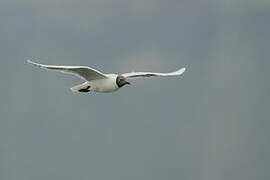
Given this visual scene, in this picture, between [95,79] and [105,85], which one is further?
[95,79]

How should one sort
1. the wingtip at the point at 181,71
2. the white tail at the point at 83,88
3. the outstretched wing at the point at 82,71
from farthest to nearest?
the wingtip at the point at 181,71
the white tail at the point at 83,88
the outstretched wing at the point at 82,71

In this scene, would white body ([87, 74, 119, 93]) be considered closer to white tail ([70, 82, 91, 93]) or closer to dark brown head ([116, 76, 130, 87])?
dark brown head ([116, 76, 130, 87])

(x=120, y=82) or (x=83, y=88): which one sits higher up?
(x=83, y=88)

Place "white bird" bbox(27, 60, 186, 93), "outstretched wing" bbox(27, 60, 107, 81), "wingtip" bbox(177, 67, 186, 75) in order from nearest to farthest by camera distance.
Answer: "outstretched wing" bbox(27, 60, 107, 81), "white bird" bbox(27, 60, 186, 93), "wingtip" bbox(177, 67, 186, 75)

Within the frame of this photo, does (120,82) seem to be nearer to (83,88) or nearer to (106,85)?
(106,85)

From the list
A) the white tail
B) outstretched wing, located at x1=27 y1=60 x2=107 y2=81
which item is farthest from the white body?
the white tail

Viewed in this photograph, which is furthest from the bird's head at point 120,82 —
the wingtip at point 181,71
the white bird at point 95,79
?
the wingtip at point 181,71

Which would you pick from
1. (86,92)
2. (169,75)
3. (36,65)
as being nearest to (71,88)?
(86,92)

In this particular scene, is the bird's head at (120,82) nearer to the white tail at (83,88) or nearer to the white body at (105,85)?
the white body at (105,85)

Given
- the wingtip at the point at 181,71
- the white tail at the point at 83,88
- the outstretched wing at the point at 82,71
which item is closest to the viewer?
the outstretched wing at the point at 82,71

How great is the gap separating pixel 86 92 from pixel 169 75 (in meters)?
6.95

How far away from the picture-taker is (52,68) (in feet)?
134

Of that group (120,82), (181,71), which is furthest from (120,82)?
(181,71)

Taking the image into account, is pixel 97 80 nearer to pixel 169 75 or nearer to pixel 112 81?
pixel 112 81
